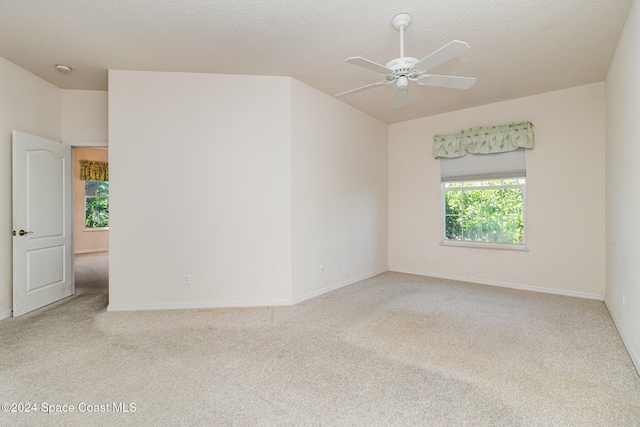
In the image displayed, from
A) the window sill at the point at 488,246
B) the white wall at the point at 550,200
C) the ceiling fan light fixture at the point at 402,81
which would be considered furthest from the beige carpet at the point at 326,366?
the ceiling fan light fixture at the point at 402,81

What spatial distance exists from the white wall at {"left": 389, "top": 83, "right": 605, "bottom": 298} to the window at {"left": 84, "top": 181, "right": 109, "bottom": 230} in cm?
833

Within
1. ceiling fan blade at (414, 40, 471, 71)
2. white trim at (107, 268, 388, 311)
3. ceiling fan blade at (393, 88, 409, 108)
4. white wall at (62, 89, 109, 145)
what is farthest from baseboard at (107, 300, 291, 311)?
ceiling fan blade at (414, 40, 471, 71)

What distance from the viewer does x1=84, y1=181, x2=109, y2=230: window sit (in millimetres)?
8070

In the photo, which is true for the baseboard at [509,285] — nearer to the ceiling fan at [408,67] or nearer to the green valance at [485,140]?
the green valance at [485,140]

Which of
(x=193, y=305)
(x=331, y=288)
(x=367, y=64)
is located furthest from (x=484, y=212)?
(x=193, y=305)

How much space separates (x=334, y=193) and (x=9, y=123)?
12.6 ft

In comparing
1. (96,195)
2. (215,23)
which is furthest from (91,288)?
(96,195)

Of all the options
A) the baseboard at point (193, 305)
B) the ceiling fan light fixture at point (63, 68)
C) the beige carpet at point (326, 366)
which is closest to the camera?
the beige carpet at point (326, 366)

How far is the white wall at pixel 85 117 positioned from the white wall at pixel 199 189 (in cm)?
83

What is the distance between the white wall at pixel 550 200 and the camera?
3830 millimetres

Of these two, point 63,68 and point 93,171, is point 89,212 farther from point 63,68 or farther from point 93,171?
point 63,68

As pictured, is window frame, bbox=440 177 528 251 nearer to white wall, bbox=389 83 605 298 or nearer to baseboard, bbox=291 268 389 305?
white wall, bbox=389 83 605 298

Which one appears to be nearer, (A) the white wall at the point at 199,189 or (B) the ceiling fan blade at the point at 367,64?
(B) the ceiling fan blade at the point at 367,64

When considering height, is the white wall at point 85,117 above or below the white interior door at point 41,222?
above
